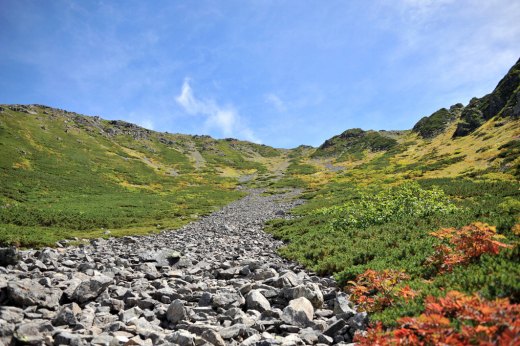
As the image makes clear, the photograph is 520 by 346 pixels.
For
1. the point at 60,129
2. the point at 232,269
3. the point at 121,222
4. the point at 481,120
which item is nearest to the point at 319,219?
the point at 232,269

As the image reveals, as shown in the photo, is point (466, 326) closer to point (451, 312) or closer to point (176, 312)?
point (451, 312)

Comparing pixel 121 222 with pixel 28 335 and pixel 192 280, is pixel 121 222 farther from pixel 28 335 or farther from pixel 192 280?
pixel 28 335

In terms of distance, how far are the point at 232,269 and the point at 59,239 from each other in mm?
16783

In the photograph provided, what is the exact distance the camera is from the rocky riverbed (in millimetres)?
7711

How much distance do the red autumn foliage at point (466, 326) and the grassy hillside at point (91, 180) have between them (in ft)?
79.8

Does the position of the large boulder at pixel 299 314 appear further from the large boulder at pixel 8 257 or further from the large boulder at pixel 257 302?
the large boulder at pixel 8 257

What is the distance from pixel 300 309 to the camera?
906 centimetres

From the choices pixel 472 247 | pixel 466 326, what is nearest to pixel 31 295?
pixel 466 326

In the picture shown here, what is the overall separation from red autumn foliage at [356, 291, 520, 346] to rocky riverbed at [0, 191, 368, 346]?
255 cm

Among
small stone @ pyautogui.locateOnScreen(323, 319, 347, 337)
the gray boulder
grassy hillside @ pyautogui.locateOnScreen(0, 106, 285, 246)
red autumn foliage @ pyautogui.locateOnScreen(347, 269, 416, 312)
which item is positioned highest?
grassy hillside @ pyautogui.locateOnScreen(0, 106, 285, 246)

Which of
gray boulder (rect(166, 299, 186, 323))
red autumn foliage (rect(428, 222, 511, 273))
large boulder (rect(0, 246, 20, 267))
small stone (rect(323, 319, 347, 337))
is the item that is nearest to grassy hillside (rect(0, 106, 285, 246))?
large boulder (rect(0, 246, 20, 267))

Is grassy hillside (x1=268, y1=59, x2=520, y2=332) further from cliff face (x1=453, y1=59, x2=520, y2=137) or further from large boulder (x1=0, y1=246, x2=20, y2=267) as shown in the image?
cliff face (x1=453, y1=59, x2=520, y2=137)

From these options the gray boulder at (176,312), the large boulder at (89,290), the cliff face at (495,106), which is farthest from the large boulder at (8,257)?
the cliff face at (495,106)

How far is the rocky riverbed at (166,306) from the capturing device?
7711mm
